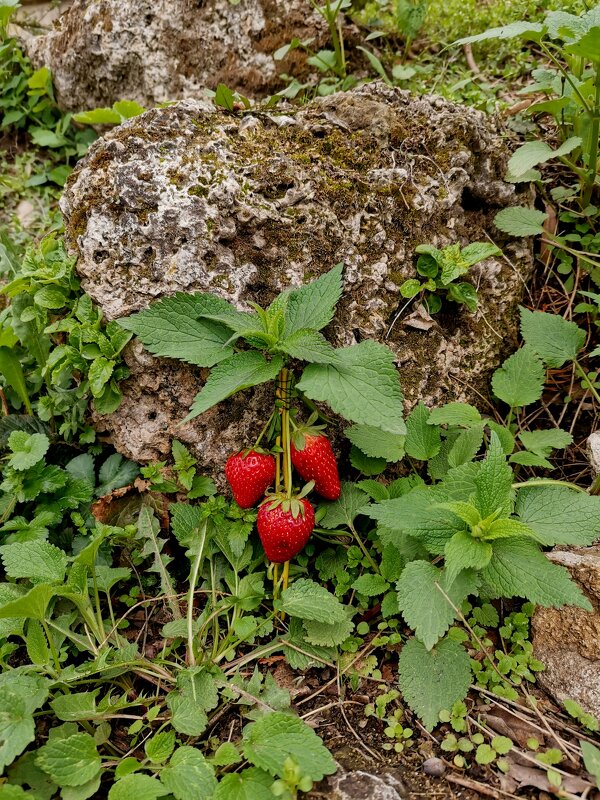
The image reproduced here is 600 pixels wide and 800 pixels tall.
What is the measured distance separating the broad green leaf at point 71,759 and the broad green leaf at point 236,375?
2.92 ft

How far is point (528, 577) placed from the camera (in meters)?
1.61

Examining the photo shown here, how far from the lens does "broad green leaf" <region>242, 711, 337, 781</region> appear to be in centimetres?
146

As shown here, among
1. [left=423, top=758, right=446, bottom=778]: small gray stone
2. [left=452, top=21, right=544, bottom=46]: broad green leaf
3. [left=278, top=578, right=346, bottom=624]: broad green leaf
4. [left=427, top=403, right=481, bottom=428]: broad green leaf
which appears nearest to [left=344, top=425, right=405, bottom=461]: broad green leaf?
[left=427, top=403, right=481, bottom=428]: broad green leaf

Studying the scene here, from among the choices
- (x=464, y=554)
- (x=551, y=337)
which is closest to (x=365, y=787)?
(x=464, y=554)

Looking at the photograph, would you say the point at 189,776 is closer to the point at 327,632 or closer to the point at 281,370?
the point at 327,632

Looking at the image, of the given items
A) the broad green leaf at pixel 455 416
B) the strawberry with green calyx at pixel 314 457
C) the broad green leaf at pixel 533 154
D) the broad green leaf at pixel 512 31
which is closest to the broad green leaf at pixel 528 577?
the broad green leaf at pixel 455 416

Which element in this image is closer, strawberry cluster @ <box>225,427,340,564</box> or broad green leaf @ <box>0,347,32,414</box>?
strawberry cluster @ <box>225,427,340,564</box>

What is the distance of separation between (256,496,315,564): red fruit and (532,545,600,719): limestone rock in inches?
29.4

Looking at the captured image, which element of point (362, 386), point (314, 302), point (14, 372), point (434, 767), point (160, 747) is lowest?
point (434, 767)

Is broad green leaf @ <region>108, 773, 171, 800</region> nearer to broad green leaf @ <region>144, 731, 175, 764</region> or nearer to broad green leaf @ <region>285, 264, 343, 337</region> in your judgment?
broad green leaf @ <region>144, 731, 175, 764</region>

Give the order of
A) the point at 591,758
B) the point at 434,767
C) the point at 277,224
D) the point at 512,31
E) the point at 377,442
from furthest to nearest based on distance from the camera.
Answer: the point at 512,31 → the point at 277,224 → the point at 377,442 → the point at 434,767 → the point at 591,758

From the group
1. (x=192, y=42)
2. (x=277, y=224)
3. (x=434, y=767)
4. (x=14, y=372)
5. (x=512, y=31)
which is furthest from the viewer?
(x=192, y=42)

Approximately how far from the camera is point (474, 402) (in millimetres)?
2295

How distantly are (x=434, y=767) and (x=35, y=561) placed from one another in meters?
1.25
